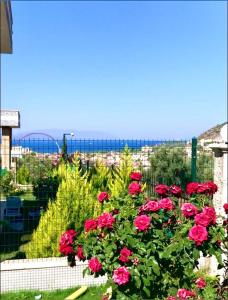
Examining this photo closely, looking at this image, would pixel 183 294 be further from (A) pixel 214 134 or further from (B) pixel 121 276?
(A) pixel 214 134

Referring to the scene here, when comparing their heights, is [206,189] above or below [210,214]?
above

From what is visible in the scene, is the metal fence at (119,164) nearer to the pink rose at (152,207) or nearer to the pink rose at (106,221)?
the pink rose at (106,221)

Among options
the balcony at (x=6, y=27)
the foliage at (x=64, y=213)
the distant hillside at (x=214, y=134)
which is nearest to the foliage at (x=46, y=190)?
the foliage at (x=64, y=213)

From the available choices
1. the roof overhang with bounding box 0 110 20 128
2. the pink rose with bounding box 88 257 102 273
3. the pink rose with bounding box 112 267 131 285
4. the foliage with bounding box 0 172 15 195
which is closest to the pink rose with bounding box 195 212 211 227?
the pink rose with bounding box 112 267 131 285

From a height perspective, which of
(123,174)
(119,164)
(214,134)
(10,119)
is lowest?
(123,174)

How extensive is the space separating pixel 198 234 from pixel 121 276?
0.72 m

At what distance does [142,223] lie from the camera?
3488 millimetres

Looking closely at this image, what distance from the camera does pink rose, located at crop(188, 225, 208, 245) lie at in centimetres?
333

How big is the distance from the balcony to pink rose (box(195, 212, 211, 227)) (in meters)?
5.47

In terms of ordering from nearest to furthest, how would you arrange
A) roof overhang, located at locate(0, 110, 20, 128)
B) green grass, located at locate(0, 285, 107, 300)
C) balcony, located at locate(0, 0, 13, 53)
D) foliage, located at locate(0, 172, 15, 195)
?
1. green grass, located at locate(0, 285, 107, 300)
2. balcony, located at locate(0, 0, 13, 53)
3. foliage, located at locate(0, 172, 15, 195)
4. roof overhang, located at locate(0, 110, 20, 128)

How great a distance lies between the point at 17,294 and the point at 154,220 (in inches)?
147

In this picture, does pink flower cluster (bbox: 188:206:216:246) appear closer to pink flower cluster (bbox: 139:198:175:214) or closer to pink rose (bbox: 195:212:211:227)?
pink rose (bbox: 195:212:211:227)

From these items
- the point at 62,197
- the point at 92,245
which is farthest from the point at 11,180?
the point at 92,245

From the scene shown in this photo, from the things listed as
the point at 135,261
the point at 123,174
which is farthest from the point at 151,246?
the point at 123,174
